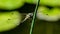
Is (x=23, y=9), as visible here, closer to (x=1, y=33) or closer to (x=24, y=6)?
(x=24, y=6)

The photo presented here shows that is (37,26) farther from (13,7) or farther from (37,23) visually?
(13,7)

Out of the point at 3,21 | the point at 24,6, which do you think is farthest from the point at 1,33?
the point at 24,6

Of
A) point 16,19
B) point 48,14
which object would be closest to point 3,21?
point 16,19

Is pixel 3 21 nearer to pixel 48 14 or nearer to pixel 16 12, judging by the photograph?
pixel 16 12

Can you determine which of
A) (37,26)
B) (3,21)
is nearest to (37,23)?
(37,26)

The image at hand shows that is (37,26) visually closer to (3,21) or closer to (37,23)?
(37,23)
